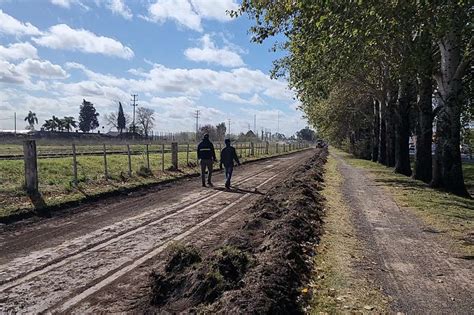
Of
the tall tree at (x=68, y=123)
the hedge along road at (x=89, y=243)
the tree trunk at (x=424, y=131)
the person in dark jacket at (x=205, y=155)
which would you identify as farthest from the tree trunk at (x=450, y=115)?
the tall tree at (x=68, y=123)

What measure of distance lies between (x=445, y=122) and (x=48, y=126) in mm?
116149

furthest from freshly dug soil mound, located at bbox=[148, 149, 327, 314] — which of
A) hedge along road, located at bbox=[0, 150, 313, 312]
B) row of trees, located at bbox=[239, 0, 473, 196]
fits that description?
row of trees, located at bbox=[239, 0, 473, 196]

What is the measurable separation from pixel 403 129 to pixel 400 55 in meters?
8.75

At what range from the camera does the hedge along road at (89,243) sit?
5.87 metres

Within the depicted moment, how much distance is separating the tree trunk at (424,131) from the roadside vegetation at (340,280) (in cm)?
1229

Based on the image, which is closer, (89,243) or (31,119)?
(89,243)

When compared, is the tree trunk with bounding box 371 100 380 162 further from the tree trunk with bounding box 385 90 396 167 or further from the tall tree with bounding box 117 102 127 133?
the tall tree with bounding box 117 102 127 133

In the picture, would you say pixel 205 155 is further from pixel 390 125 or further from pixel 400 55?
pixel 390 125

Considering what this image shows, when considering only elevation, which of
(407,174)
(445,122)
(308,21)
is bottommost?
(407,174)

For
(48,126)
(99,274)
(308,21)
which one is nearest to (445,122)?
(308,21)

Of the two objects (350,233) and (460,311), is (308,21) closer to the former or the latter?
(350,233)

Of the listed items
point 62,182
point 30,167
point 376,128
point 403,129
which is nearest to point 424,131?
point 403,129

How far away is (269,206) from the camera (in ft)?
37.1

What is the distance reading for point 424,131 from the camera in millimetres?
20453
